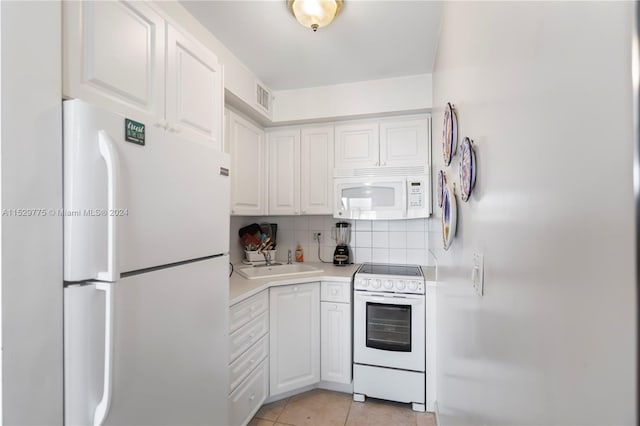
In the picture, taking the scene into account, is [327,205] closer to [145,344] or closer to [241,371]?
[241,371]

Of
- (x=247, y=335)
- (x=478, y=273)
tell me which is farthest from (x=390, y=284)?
(x=478, y=273)

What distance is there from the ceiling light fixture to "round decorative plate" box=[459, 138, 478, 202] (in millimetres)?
1134

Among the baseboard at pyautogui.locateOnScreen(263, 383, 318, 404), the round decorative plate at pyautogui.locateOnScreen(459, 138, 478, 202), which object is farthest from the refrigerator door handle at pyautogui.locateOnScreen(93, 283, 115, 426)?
the baseboard at pyautogui.locateOnScreen(263, 383, 318, 404)

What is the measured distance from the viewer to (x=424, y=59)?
2.11 m

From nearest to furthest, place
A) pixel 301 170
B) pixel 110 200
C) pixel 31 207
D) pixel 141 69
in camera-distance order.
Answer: pixel 31 207
pixel 110 200
pixel 141 69
pixel 301 170

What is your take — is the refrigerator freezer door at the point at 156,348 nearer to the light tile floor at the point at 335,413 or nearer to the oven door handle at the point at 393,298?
the light tile floor at the point at 335,413

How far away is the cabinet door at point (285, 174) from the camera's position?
2.77 meters

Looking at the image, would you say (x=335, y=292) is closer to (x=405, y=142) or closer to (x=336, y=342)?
(x=336, y=342)

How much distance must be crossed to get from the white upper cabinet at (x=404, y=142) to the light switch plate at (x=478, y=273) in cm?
173

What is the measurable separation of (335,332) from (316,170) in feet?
4.86

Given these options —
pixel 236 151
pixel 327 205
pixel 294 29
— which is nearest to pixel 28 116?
pixel 294 29

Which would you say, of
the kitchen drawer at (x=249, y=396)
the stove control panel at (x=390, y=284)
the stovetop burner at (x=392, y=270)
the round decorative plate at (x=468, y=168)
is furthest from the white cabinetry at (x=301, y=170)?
the round decorative plate at (x=468, y=168)

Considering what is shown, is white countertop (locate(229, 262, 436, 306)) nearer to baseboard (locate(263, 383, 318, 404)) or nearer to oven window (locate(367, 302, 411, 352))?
oven window (locate(367, 302, 411, 352))

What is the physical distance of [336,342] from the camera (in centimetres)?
221
